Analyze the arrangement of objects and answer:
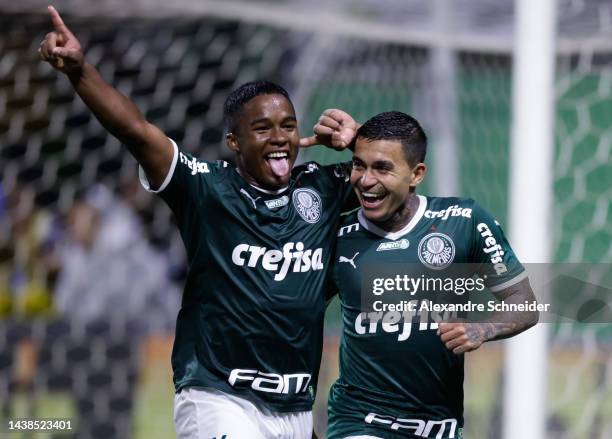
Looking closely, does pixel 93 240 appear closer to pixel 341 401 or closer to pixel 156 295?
pixel 156 295

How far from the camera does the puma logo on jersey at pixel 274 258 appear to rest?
4.02 m

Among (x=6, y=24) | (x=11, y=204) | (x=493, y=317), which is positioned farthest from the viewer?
(x=11, y=204)

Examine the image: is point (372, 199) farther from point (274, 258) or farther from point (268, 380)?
point (268, 380)

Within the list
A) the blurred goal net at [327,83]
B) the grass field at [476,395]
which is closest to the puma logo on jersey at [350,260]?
the blurred goal net at [327,83]

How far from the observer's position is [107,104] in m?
3.67

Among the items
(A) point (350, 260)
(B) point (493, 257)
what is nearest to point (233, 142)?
(A) point (350, 260)

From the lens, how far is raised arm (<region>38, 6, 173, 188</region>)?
3.55 m

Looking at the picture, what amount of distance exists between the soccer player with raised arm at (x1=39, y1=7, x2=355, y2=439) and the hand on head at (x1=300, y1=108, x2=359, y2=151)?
0.78 ft

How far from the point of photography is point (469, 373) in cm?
746

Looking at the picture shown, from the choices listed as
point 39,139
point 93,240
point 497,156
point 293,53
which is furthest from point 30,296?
point 497,156

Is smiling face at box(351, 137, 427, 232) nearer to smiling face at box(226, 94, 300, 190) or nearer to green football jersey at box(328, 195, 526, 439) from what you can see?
green football jersey at box(328, 195, 526, 439)

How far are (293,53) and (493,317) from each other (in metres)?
3.65

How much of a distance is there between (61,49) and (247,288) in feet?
3.55

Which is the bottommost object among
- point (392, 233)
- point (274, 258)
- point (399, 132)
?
point (274, 258)
